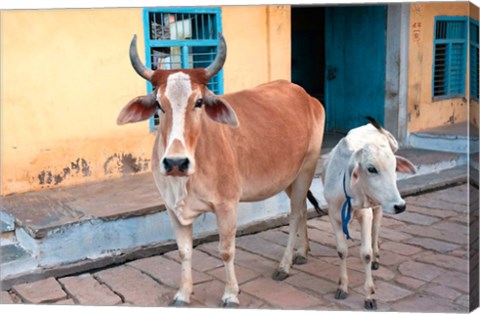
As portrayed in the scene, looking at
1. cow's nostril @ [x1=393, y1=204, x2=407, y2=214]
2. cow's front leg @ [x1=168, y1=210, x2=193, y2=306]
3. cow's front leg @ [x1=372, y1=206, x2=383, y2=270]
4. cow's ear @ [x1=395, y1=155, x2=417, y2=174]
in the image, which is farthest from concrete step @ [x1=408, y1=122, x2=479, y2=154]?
cow's front leg @ [x1=168, y1=210, x2=193, y2=306]

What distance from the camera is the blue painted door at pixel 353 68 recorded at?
394 centimetres

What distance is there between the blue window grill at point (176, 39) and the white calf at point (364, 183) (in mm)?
1306

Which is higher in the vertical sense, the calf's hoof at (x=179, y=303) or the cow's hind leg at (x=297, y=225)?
the cow's hind leg at (x=297, y=225)

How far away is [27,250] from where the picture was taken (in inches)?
143

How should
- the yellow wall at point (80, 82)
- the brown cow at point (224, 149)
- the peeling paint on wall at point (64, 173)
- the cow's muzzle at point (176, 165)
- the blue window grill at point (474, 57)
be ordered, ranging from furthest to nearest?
the peeling paint on wall at point (64, 173) < the yellow wall at point (80, 82) < the blue window grill at point (474, 57) < the brown cow at point (224, 149) < the cow's muzzle at point (176, 165)

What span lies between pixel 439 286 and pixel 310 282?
0.79m

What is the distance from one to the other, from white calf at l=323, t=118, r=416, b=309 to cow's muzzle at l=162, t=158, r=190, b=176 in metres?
0.89

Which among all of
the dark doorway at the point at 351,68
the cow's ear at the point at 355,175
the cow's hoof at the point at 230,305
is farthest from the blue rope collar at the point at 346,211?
the dark doorway at the point at 351,68

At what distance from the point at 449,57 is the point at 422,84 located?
1.69ft

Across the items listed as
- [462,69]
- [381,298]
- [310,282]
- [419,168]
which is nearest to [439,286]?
[381,298]

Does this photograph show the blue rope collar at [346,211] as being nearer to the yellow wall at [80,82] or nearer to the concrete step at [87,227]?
the concrete step at [87,227]

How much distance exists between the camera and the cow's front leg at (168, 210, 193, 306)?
311 cm

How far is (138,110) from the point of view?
107 inches

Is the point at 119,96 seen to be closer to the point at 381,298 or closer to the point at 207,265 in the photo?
the point at 207,265
